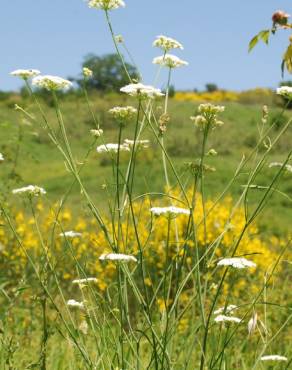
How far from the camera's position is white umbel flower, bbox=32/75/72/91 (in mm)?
2168

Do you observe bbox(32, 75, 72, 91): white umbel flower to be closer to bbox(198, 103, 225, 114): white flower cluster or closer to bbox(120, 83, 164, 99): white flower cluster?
bbox(120, 83, 164, 99): white flower cluster

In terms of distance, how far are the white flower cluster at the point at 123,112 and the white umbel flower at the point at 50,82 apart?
0.18 meters

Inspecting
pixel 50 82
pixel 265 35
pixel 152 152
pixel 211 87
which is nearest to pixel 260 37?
pixel 265 35

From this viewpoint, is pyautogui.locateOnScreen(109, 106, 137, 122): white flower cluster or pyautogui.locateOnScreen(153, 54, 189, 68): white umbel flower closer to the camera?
pyautogui.locateOnScreen(109, 106, 137, 122): white flower cluster

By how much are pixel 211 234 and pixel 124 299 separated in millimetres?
4419

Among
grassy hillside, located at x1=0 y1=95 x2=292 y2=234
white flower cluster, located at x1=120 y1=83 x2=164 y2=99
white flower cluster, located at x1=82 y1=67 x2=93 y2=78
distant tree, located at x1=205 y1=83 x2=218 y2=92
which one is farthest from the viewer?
distant tree, located at x1=205 y1=83 x2=218 y2=92

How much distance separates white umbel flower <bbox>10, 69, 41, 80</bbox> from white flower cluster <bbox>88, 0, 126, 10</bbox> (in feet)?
0.92

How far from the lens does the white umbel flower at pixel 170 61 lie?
2473 millimetres

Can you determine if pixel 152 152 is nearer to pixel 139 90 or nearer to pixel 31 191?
pixel 31 191

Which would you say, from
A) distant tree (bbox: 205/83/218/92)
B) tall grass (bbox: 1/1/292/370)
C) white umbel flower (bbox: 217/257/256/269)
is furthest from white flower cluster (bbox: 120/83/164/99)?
distant tree (bbox: 205/83/218/92)

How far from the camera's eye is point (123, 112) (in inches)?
82.7

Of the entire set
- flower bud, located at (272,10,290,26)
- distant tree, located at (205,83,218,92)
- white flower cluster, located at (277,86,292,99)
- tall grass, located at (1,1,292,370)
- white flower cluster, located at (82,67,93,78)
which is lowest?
distant tree, located at (205,83,218,92)

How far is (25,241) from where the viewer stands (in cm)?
689

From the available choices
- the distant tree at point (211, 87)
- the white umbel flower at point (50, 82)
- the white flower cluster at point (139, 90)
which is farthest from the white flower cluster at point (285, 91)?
the distant tree at point (211, 87)
